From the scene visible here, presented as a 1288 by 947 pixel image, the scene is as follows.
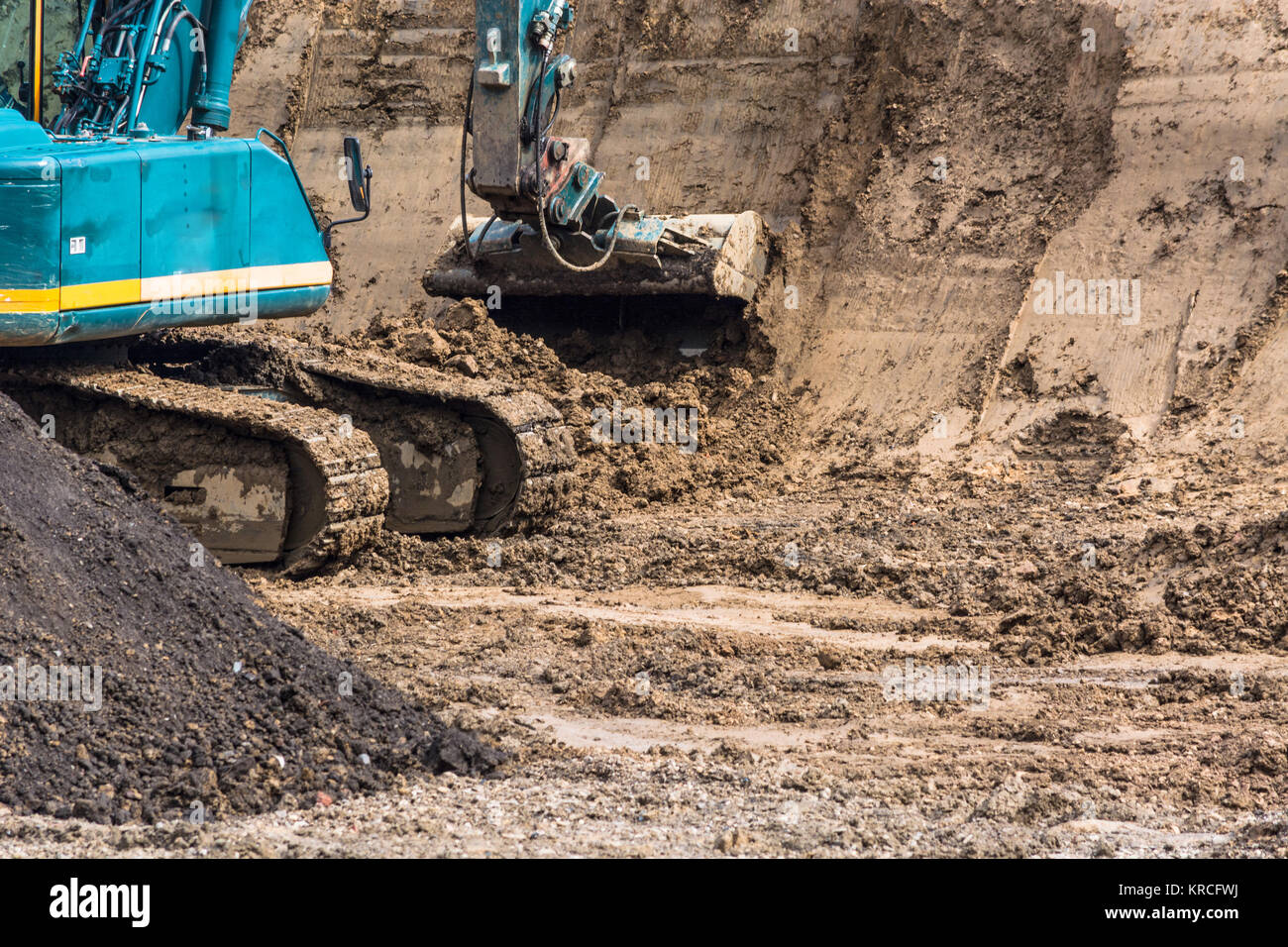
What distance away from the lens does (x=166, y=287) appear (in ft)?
23.2

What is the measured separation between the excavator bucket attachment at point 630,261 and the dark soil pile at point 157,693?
4465 millimetres

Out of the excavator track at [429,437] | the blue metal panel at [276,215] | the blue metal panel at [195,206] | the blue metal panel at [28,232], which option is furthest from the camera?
the excavator track at [429,437]

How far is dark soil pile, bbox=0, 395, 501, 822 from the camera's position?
12.8 feet

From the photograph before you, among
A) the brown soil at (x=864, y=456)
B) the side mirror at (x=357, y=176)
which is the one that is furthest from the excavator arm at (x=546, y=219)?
the side mirror at (x=357, y=176)

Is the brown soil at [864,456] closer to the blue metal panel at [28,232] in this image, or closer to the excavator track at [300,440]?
the excavator track at [300,440]

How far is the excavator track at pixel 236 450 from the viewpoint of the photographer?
6.96 meters

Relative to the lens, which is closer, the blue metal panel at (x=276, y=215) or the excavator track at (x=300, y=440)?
the excavator track at (x=300, y=440)

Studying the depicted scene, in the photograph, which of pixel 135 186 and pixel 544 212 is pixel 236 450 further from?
pixel 544 212

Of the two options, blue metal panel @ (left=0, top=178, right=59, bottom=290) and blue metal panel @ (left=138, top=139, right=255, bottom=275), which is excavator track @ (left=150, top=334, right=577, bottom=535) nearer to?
blue metal panel @ (left=138, top=139, right=255, bottom=275)

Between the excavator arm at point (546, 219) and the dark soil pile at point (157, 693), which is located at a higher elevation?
the excavator arm at point (546, 219)

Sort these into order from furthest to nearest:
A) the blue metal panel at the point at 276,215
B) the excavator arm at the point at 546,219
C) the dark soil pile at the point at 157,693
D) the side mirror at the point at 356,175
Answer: the excavator arm at the point at 546,219 → the blue metal panel at the point at 276,215 → the side mirror at the point at 356,175 → the dark soil pile at the point at 157,693

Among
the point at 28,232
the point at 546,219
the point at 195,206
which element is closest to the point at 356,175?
the point at 195,206

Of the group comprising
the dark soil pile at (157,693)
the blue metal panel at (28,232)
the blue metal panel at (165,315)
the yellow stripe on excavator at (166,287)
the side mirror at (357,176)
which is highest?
the side mirror at (357,176)

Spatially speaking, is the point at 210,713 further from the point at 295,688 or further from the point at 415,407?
the point at 415,407
